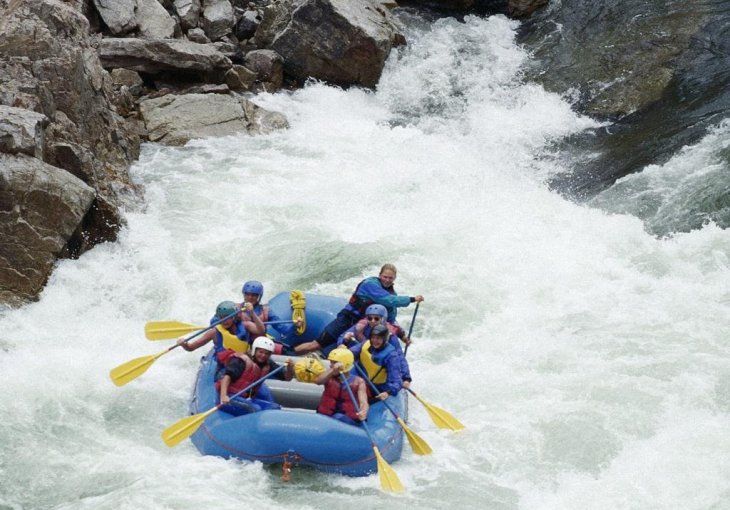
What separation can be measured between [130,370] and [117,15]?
8.39 m

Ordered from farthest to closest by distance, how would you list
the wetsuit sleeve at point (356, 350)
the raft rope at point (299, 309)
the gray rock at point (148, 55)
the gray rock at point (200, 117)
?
1. the gray rock at point (148, 55)
2. the gray rock at point (200, 117)
3. the raft rope at point (299, 309)
4. the wetsuit sleeve at point (356, 350)

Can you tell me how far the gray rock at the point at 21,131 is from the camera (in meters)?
8.46

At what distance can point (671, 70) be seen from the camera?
1333 cm

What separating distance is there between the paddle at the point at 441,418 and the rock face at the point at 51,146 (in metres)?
4.07

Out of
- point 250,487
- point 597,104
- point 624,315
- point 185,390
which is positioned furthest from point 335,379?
point 597,104

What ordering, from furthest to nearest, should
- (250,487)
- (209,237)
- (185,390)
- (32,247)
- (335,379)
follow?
(209,237) < (32,247) < (185,390) < (335,379) < (250,487)

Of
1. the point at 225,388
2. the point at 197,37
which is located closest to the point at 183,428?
the point at 225,388

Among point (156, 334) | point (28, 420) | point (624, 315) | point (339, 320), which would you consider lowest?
point (28, 420)

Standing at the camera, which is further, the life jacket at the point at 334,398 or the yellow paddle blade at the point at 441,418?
the yellow paddle blade at the point at 441,418

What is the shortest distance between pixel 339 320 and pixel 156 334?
160cm

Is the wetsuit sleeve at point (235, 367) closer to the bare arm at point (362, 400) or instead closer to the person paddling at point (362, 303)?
the bare arm at point (362, 400)

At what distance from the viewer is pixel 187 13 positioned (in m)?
14.6

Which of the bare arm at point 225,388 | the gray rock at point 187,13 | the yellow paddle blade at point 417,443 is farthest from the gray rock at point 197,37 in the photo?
the yellow paddle blade at point 417,443

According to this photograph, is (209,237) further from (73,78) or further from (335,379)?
(335,379)
